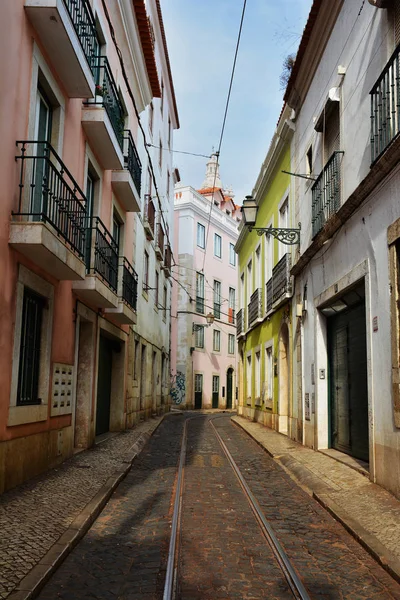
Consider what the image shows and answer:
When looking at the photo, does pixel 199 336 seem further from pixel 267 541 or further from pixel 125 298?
pixel 267 541

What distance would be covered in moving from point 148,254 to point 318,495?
14.2 metres

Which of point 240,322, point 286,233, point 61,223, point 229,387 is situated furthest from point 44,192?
point 229,387

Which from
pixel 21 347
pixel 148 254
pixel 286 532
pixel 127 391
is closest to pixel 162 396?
pixel 148 254

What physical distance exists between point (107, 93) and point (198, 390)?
26.9 meters

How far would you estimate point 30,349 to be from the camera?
8.13 m

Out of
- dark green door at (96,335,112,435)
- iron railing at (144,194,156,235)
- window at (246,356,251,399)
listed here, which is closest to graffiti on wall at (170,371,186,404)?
window at (246,356,251,399)

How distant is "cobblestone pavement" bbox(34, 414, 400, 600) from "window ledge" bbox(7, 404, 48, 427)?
1.48 metres

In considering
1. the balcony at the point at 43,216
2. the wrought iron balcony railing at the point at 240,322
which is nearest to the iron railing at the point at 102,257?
the balcony at the point at 43,216

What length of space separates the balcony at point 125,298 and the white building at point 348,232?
12.7 feet

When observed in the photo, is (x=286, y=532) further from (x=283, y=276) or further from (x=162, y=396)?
(x=162, y=396)

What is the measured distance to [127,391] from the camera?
1575cm

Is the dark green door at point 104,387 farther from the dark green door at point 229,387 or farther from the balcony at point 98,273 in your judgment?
the dark green door at point 229,387

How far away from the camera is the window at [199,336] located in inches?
1431

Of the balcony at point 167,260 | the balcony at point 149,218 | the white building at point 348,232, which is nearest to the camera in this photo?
the white building at point 348,232
